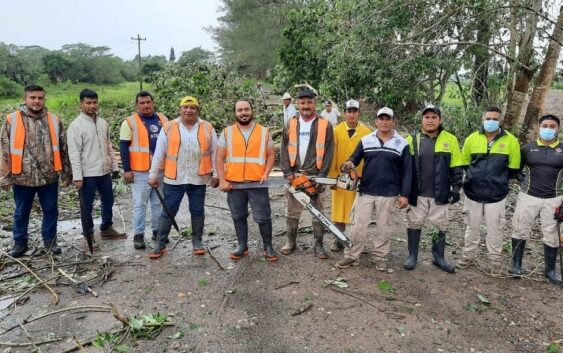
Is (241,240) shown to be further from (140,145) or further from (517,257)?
(517,257)

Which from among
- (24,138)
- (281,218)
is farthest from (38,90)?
(281,218)

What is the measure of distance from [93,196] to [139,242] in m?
0.84

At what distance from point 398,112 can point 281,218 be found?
24.7ft

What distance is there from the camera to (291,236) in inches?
205

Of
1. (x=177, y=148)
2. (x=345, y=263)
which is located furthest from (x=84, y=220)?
(x=345, y=263)

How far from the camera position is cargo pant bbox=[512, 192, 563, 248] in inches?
177

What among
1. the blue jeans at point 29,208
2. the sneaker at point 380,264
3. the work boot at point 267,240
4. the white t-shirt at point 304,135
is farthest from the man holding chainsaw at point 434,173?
the blue jeans at point 29,208

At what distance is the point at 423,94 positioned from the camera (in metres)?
10.8

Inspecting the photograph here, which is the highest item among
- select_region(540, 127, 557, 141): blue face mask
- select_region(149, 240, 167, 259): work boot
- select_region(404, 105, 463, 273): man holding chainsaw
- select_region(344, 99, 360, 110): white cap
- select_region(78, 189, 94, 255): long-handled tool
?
select_region(344, 99, 360, 110): white cap

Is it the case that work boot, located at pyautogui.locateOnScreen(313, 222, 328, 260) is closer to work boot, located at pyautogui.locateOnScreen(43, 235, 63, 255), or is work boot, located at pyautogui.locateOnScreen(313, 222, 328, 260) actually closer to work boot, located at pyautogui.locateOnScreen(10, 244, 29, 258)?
work boot, located at pyautogui.locateOnScreen(43, 235, 63, 255)

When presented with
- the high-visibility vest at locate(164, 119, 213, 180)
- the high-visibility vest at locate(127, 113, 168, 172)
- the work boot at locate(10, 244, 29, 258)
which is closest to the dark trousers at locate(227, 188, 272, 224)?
the high-visibility vest at locate(164, 119, 213, 180)

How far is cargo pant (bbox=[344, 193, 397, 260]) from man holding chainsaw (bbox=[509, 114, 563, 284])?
1.45 meters

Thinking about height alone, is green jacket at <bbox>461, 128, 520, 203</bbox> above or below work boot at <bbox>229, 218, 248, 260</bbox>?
above

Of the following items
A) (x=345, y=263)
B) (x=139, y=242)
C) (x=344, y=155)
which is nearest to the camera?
(x=345, y=263)
